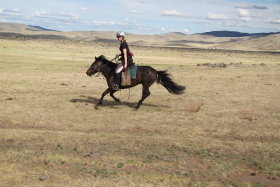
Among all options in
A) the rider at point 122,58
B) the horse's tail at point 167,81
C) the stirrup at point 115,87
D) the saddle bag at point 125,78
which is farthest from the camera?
the horse's tail at point 167,81

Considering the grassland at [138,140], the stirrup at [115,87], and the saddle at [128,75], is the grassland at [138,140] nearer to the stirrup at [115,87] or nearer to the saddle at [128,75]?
the stirrup at [115,87]

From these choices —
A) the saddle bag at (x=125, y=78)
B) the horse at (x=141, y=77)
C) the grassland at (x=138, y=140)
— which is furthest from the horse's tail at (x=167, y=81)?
the saddle bag at (x=125, y=78)

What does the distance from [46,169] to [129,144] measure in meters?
2.40

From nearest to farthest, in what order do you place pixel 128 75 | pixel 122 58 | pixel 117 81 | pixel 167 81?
pixel 122 58, pixel 128 75, pixel 117 81, pixel 167 81

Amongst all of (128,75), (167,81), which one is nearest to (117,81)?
(128,75)

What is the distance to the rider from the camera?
1238 cm

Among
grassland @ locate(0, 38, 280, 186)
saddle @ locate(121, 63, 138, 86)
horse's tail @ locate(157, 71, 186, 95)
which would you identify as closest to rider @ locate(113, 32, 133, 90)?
saddle @ locate(121, 63, 138, 86)

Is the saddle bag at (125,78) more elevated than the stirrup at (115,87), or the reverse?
the saddle bag at (125,78)

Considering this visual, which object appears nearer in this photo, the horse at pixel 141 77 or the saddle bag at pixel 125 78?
the saddle bag at pixel 125 78

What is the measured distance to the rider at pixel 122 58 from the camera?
40.6 ft

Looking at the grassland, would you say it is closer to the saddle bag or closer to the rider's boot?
the rider's boot

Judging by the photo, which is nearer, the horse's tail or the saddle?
the saddle

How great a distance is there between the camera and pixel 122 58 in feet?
41.9

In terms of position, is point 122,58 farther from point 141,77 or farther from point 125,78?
point 141,77
